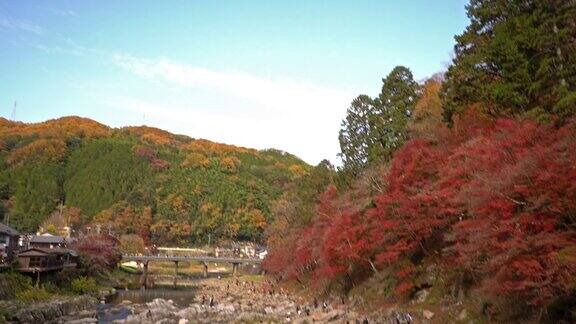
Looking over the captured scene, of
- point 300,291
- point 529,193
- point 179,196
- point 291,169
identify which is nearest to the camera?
point 529,193

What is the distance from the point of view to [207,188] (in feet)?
404

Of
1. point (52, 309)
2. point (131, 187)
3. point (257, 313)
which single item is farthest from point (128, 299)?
point (131, 187)

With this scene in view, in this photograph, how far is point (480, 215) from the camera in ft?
48.0

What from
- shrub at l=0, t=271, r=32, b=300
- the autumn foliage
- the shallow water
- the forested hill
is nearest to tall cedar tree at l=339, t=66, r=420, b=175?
the autumn foliage

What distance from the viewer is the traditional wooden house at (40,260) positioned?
34.5 metres

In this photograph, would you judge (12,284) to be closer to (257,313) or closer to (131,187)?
(257,313)

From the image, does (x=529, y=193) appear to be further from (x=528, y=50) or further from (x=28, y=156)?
(x=28, y=156)

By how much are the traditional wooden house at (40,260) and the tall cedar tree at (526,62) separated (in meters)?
31.8

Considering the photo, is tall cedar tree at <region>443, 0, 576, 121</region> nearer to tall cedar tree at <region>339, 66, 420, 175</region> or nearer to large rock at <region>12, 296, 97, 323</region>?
tall cedar tree at <region>339, 66, 420, 175</region>

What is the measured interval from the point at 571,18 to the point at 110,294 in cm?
4111

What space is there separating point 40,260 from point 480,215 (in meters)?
33.0

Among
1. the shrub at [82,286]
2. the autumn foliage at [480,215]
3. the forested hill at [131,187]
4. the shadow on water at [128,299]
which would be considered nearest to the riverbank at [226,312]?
the shadow on water at [128,299]

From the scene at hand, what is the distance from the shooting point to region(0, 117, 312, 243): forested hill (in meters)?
107

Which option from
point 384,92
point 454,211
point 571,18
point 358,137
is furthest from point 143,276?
point 571,18
